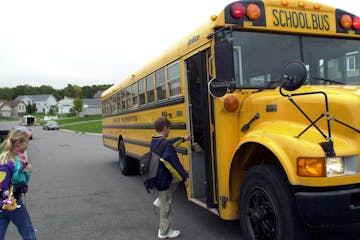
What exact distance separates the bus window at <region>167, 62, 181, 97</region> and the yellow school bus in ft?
0.05

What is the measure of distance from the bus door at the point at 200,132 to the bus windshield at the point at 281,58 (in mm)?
457

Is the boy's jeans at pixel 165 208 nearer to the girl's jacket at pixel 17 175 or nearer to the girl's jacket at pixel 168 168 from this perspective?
the girl's jacket at pixel 168 168

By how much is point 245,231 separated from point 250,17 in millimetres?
2128

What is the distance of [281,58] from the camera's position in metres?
4.09

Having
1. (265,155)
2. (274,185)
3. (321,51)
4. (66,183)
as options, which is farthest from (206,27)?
(66,183)

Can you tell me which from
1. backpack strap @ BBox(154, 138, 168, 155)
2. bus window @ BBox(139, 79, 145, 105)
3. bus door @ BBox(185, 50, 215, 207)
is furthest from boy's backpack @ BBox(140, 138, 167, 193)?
bus window @ BBox(139, 79, 145, 105)

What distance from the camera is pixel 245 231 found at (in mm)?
Answer: 3736

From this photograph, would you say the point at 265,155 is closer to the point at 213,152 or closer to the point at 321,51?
the point at 213,152

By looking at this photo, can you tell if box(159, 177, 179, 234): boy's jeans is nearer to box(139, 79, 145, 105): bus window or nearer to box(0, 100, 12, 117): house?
box(139, 79, 145, 105): bus window

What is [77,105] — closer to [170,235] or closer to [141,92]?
[141,92]

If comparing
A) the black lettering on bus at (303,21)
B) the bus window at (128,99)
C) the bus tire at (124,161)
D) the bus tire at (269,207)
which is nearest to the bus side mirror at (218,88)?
the bus tire at (269,207)

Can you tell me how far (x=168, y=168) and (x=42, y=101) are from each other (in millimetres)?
147985

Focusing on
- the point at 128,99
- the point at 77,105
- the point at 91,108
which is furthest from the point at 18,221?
the point at 91,108

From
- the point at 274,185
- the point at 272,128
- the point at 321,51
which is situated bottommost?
the point at 274,185
